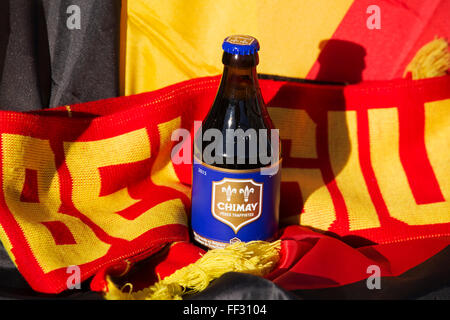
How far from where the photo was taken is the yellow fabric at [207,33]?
1137mm

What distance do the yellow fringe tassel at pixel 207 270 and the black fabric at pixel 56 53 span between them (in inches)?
17.5

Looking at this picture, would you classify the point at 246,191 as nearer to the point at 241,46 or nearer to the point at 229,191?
the point at 229,191

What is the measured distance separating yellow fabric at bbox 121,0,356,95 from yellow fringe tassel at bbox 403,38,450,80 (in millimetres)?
177

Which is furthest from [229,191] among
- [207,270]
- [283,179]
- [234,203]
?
[283,179]

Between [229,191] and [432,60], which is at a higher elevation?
[432,60]

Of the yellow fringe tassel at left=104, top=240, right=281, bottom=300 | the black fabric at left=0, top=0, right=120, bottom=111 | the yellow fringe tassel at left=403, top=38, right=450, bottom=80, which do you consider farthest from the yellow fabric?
the yellow fringe tassel at left=104, top=240, right=281, bottom=300

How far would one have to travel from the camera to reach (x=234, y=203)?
893 mm

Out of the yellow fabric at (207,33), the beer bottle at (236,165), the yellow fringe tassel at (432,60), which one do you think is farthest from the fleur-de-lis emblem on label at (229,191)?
the yellow fringe tassel at (432,60)

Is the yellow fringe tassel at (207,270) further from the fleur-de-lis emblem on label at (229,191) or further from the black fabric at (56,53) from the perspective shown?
the black fabric at (56,53)

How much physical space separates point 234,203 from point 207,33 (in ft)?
1.33
